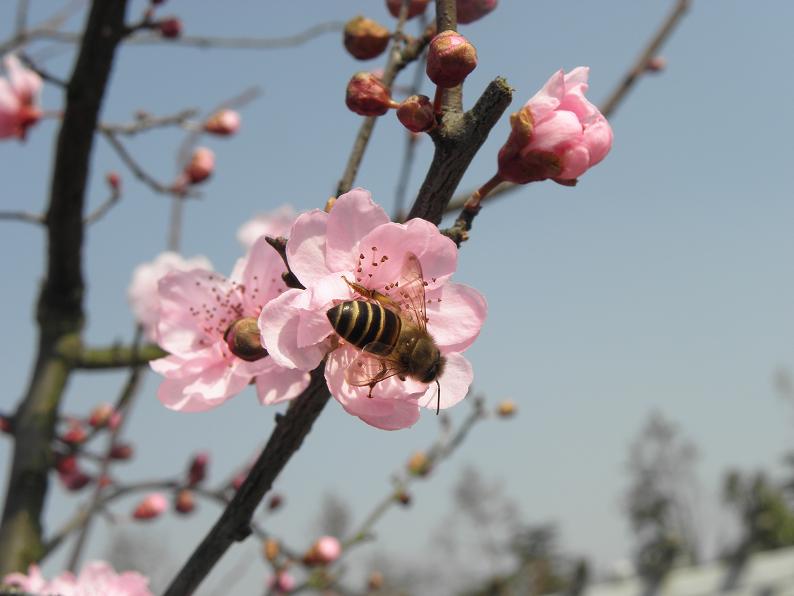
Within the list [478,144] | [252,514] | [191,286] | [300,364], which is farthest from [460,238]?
[191,286]

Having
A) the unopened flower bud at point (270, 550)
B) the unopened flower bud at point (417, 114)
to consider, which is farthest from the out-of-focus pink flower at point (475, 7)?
the unopened flower bud at point (270, 550)

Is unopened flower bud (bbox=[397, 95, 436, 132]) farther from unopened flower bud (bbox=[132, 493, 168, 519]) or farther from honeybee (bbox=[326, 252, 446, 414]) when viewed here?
unopened flower bud (bbox=[132, 493, 168, 519])

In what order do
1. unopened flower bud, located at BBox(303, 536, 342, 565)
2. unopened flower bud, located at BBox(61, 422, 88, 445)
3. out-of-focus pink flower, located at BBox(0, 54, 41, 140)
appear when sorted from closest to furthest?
unopened flower bud, located at BBox(303, 536, 342, 565) < unopened flower bud, located at BBox(61, 422, 88, 445) < out-of-focus pink flower, located at BBox(0, 54, 41, 140)

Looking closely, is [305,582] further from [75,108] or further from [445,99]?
[445,99]

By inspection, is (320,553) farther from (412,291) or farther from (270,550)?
(412,291)

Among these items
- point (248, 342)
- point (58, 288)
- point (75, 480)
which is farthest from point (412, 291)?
point (75, 480)

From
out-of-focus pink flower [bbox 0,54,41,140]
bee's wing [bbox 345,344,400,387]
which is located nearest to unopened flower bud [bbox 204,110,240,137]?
out-of-focus pink flower [bbox 0,54,41,140]
